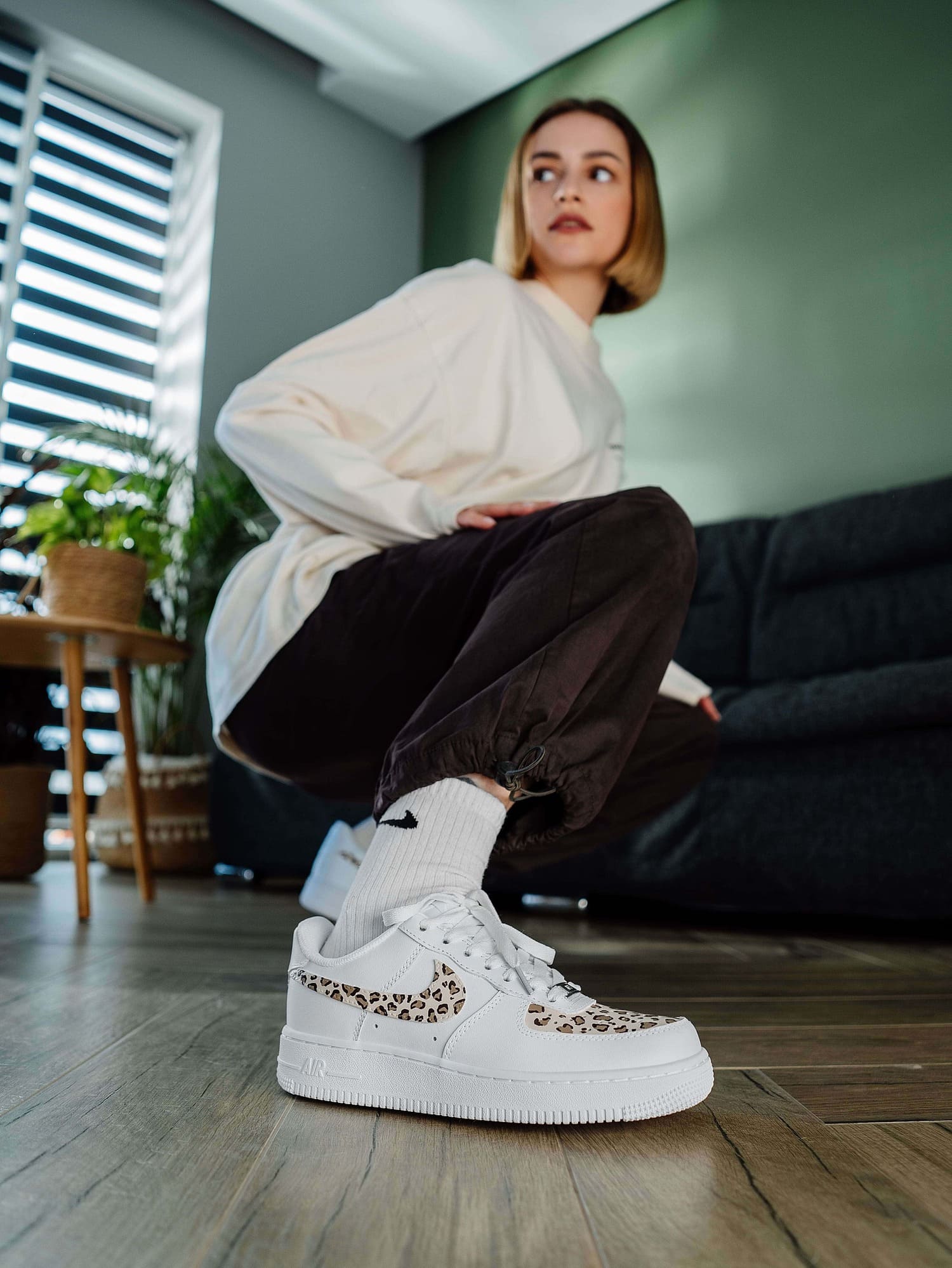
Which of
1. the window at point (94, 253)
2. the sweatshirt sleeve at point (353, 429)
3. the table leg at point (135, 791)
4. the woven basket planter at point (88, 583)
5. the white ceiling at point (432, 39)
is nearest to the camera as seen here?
the sweatshirt sleeve at point (353, 429)

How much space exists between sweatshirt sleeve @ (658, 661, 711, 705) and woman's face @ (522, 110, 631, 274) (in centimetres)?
64

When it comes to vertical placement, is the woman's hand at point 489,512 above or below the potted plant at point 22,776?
above

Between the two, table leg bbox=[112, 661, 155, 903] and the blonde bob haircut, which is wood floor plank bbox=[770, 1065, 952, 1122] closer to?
the blonde bob haircut

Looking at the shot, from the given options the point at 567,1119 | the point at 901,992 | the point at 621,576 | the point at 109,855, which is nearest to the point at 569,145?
the point at 621,576

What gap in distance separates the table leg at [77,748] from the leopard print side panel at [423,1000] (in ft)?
4.05

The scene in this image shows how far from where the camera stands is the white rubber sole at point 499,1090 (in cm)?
57

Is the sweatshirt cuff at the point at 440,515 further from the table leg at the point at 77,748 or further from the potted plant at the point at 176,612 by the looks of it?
the potted plant at the point at 176,612

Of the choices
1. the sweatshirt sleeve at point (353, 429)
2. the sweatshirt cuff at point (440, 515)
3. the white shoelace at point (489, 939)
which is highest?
the sweatshirt sleeve at point (353, 429)

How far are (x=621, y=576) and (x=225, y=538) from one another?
2.59m

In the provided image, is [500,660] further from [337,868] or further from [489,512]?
[337,868]

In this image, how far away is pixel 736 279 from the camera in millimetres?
3217

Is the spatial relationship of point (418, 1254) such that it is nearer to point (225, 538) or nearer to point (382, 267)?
point (225, 538)

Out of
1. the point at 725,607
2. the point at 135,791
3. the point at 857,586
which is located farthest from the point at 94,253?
the point at 857,586

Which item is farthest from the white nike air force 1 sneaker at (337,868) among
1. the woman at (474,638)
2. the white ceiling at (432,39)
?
the white ceiling at (432,39)
